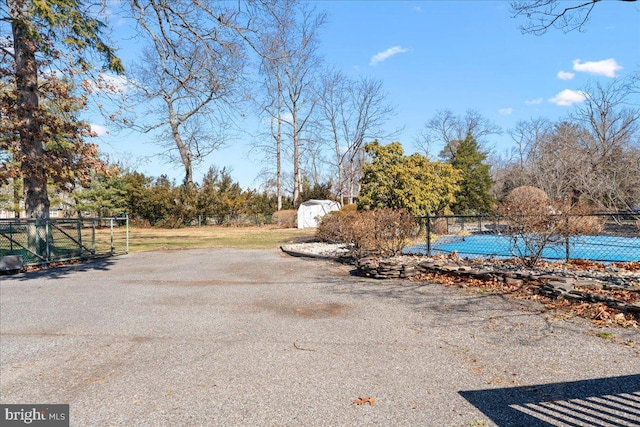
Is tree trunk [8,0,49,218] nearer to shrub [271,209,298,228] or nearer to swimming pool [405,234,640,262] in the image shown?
swimming pool [405,234,640,262]

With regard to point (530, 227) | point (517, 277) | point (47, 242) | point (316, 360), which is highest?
point (530, 227)

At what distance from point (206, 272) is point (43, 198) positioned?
700cm

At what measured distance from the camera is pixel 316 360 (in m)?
3.83

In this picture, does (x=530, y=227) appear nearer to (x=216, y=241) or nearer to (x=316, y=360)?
(x=316, y=360)

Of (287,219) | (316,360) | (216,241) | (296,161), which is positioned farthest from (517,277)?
(296,161)

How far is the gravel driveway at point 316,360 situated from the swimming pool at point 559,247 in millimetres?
2767

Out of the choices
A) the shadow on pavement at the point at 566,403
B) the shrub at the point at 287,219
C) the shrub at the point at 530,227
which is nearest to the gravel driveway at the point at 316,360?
the shadow on pavement at the point at 566,403

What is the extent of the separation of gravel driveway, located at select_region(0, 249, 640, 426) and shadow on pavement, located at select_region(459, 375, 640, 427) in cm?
1

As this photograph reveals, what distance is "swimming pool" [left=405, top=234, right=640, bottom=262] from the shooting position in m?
7.98

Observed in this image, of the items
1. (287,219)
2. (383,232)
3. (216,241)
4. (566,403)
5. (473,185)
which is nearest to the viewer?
(566,403)

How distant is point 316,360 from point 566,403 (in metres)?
2.10

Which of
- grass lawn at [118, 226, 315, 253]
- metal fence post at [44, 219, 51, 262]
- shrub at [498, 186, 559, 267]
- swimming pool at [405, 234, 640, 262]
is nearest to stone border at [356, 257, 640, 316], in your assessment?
shrub at [498, 186, 559, 267]

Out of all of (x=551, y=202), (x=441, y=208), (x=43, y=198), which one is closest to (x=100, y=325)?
(x=551, y=202)

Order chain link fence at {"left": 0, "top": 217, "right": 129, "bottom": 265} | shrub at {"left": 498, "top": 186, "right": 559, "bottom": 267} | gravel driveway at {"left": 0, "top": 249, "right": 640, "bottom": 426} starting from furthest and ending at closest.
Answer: chain link fence at {"left": 0, "top": 217, "right": 129, "bottom": 265}, shrub at {"left": 498, "top": 186, "right": 559, "bottom": 267}, gravel driveway at {"left": 0, "top": 249, "right": 640, "bottom": 426}
